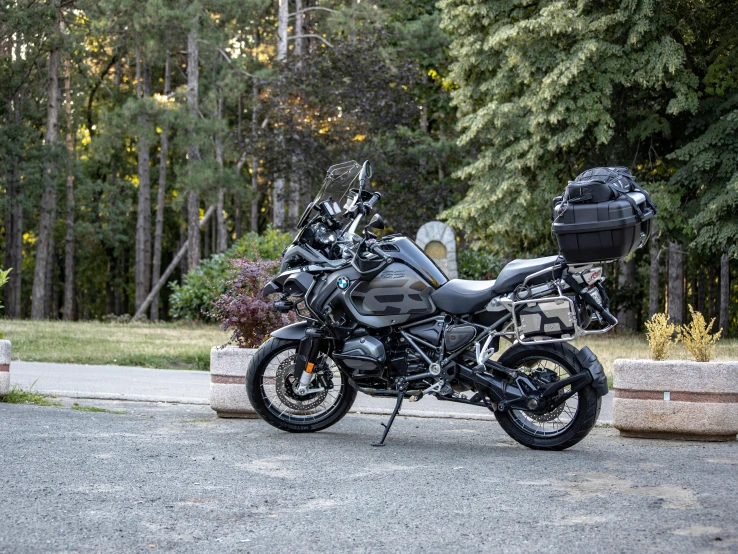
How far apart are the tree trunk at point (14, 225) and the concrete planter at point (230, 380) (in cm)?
3143

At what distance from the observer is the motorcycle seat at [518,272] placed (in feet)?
24.0

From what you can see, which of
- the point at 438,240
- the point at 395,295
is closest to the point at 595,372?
the point at 395,295

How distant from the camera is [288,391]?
812 centimetres

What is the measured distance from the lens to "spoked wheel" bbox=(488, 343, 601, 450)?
23.7 feet

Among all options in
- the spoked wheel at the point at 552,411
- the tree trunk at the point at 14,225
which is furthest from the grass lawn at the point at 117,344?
the tree trunk at the point at 14,225

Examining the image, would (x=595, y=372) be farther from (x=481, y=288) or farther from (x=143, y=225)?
(x=143, y=225)

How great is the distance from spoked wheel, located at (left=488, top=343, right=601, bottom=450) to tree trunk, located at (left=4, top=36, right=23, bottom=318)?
33.8 m

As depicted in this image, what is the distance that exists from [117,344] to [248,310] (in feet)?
30.9

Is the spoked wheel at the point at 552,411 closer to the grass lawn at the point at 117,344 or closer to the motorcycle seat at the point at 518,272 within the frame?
the motorcycle seat at the point at 518,272

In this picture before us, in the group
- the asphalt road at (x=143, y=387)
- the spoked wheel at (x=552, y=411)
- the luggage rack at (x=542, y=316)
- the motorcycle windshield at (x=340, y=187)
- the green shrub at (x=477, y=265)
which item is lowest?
the asphalt road at (x=143, y=387)

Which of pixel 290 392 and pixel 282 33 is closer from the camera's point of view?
pixel 290 392

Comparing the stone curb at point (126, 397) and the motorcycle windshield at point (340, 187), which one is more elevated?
the motorcycle windshield at point (340, 187)

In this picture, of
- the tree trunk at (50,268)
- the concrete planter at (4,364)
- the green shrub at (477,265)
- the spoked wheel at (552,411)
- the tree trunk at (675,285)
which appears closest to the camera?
the spoked wheel at (552,411)

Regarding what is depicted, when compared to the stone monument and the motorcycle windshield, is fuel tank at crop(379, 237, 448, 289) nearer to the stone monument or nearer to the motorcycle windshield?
the motorcycle windshield
